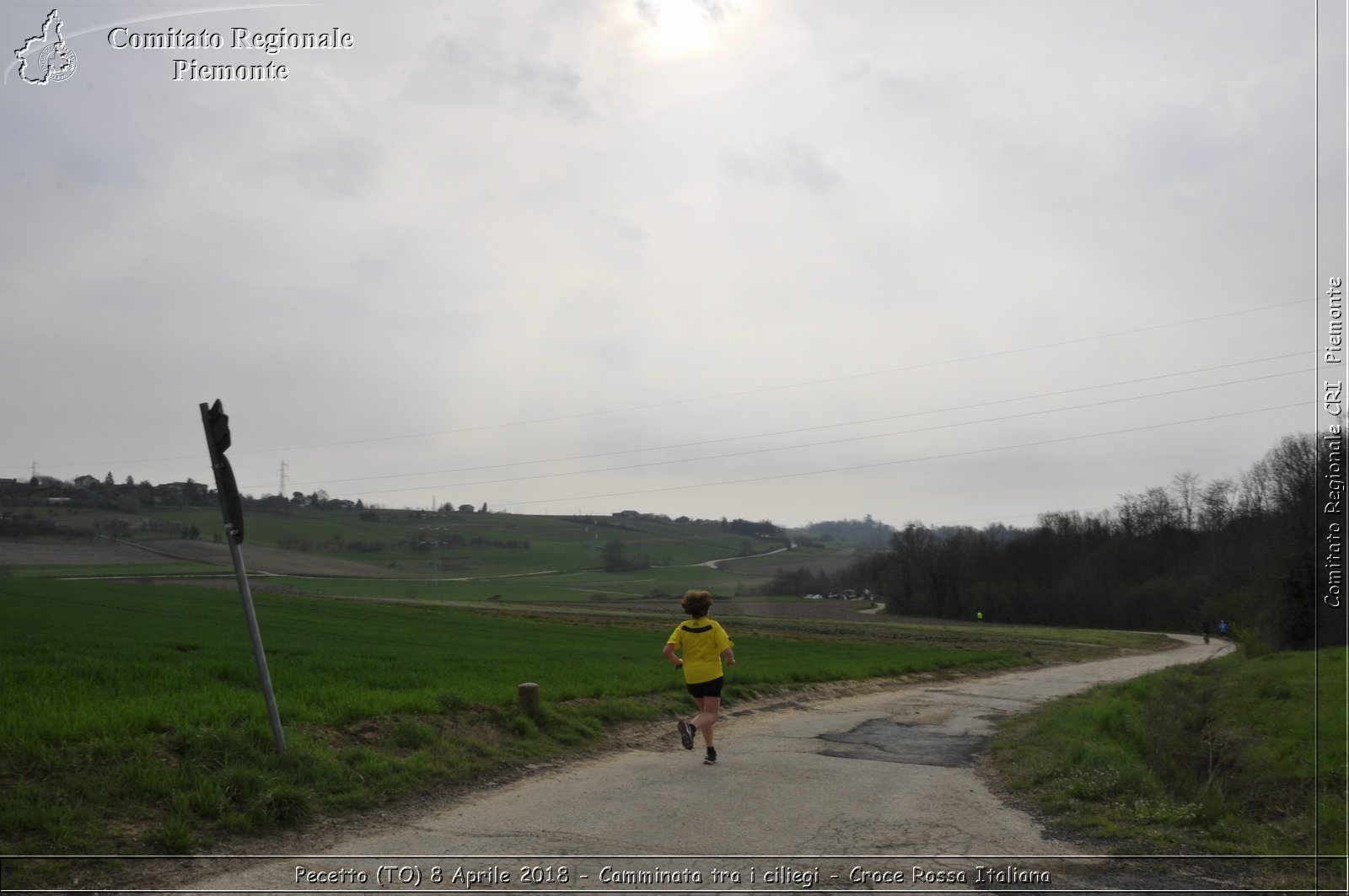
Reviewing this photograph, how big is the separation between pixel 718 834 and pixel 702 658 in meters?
3.04

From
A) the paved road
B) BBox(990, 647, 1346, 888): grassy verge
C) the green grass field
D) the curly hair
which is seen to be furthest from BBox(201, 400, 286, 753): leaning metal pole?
BBox(990, 647, 1346, 888): grassy verge

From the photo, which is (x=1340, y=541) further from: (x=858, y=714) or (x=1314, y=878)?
(x=1314, y=878)

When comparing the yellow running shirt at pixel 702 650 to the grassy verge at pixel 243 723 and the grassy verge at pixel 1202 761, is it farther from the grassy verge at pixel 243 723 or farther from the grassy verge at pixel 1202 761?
the grassy verge at pixel 1202 761

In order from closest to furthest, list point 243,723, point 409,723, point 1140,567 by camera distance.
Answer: point 243,723, point 409,723, point 1140,567

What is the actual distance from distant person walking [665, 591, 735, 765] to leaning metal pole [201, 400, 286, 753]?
12.5 ft

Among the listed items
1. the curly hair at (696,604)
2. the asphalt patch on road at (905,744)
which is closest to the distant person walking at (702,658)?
the curly hair at (696,604)

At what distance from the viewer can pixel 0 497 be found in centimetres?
6381

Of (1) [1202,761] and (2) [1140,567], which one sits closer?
(1) [1202,761]

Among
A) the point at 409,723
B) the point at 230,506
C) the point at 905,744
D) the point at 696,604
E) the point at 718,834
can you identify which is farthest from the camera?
the point at 905,744

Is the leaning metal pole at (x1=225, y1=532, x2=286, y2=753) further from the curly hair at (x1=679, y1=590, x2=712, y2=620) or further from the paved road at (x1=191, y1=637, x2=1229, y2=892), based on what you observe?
the curly hair at (x1=679, y1=590, x2=712, y2=620)

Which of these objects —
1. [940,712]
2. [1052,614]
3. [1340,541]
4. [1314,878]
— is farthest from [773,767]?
[1052,614]

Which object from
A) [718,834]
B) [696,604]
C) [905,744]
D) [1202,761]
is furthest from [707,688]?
[1202,761]

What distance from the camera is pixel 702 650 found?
977cm

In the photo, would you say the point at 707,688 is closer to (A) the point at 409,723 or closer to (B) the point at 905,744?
(A) the point at 409,723
